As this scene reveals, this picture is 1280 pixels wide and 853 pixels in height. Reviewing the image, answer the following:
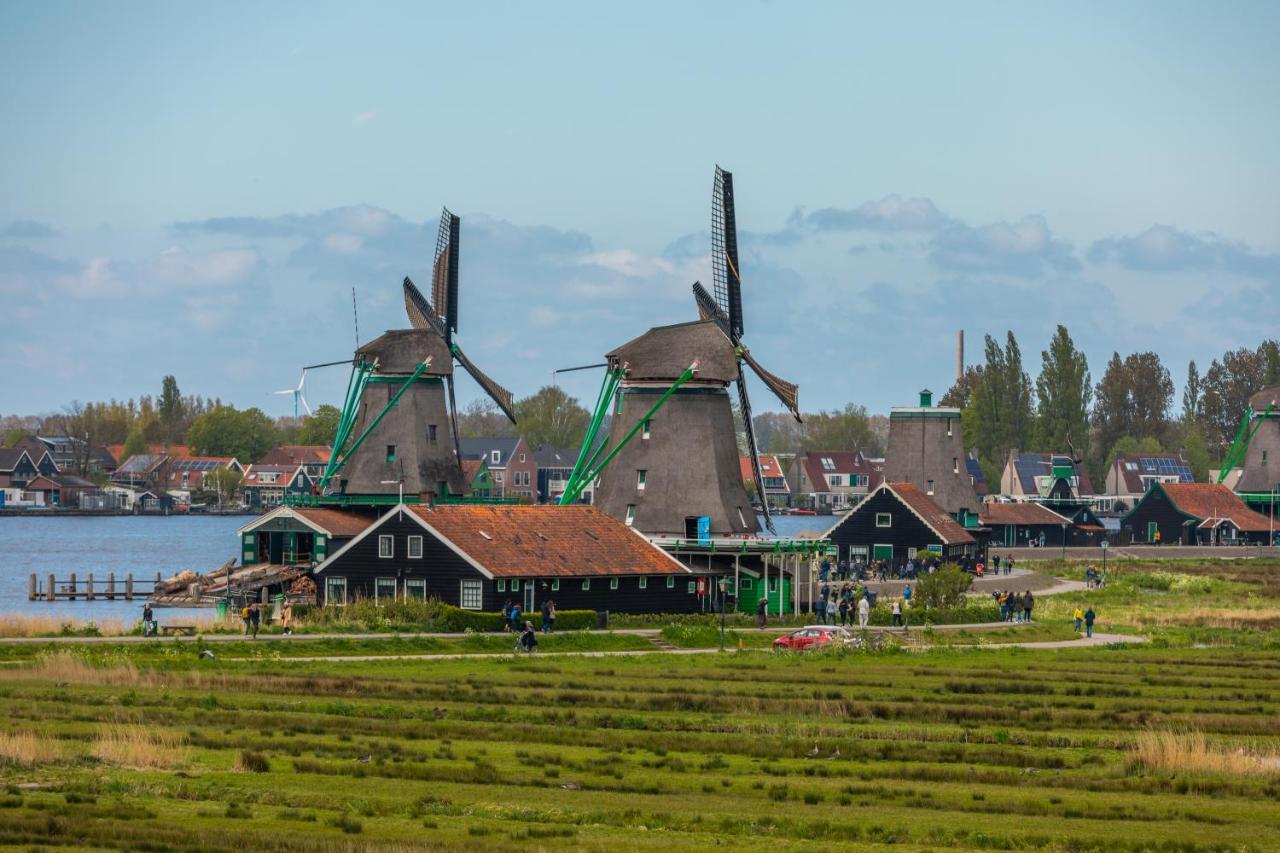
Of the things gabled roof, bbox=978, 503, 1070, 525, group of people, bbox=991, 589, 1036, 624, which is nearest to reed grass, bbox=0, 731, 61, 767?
group of people, bbox=991, 589, 1036, 624

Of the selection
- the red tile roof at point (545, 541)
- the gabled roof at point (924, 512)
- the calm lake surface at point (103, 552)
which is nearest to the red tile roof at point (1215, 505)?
the calm lake surface at point (103, 552)

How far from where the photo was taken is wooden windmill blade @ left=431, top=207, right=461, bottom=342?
82938 millimetres

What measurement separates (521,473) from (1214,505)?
81.6 m

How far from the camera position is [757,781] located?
32.2 metres

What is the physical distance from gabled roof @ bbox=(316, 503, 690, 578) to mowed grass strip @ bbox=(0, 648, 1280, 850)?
35.4ft

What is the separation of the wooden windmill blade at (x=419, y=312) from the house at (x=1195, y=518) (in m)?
65.4

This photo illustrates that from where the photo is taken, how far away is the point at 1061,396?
17088 centimetres

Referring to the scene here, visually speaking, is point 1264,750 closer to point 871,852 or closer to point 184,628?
point 871,852

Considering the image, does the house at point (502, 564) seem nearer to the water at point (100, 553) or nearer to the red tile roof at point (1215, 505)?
the water at point (100, 553)

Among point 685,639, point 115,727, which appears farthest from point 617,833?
point 685,639

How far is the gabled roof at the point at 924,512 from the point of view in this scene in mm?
94938

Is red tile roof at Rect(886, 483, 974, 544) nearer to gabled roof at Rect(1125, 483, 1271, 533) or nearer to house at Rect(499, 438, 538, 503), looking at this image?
gabled roof at Rect(1125, 483, 1271, 533)

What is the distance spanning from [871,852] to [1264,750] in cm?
1300

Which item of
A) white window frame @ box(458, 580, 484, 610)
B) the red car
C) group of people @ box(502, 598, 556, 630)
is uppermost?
white window frame @ box(458, 580, 484, 610)
